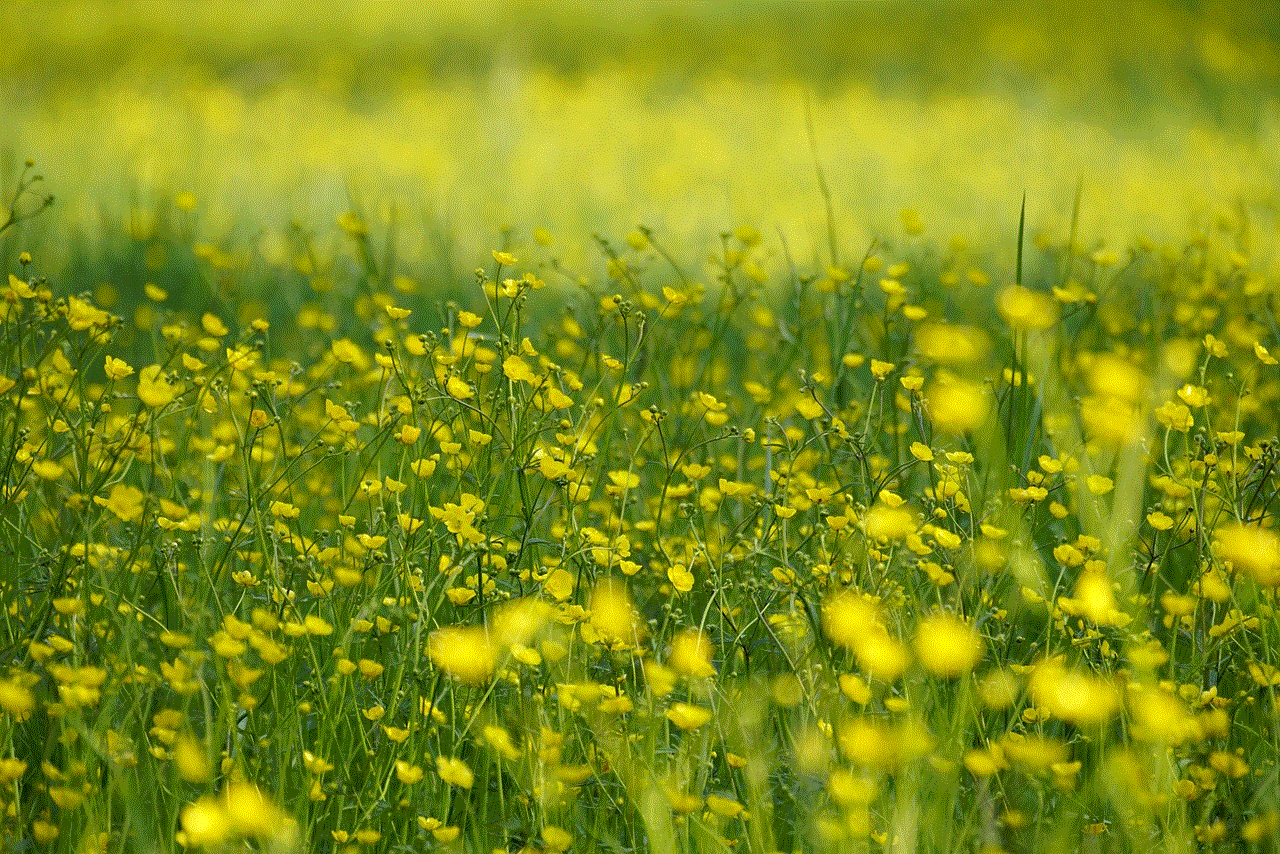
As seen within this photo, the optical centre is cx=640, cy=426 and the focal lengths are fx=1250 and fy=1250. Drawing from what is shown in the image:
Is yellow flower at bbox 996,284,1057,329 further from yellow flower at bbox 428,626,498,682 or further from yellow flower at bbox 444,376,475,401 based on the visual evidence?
yellow flower at bbox 428,626,498,682

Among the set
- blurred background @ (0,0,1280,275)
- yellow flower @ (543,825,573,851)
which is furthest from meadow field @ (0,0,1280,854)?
blurred background @ (0,0,1280,275)

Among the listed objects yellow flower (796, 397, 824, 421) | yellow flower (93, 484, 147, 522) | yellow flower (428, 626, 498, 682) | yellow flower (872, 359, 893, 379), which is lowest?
yellow flower (428, 626, 498, 682)

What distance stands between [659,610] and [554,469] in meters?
0.39

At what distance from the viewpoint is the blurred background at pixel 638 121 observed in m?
4.42

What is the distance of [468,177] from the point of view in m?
5.13

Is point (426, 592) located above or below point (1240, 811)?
above

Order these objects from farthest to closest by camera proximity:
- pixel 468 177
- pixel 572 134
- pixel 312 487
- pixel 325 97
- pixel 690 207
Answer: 1. pixel 325 97
2. pixel 572 134
3. pixel 468 177
4. pixel 690 207
5. pixel 312 487

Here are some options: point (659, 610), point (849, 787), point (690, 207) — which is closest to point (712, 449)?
point (659, 610)

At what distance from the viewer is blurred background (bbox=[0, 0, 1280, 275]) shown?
4418 millimetres

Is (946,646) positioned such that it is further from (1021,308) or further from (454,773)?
(1021,308)

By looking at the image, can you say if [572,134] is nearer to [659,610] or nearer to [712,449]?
[712,449]

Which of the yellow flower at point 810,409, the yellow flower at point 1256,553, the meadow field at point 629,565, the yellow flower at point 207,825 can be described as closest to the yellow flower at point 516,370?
the meadow field at point 629,565

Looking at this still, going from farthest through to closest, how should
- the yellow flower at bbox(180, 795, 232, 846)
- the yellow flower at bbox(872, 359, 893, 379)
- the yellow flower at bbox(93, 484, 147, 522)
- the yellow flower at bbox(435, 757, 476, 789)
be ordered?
the yellow flower at bbox(872, 359, 893, 379)
the yellow flower at bbox(93, 484, 147, 522)
the yellow flower at bbox(435, 757, 476, 789)
the yellow flower at bbox(180, 795, 232, 846)

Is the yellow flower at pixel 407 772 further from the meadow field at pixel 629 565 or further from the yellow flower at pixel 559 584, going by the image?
the yellow flower at pixel 559 584
